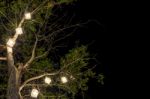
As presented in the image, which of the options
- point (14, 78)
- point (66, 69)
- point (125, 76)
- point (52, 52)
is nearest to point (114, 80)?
point (125, 76)

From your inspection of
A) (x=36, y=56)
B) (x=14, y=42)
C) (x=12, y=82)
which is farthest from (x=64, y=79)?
(x=36, y=56)

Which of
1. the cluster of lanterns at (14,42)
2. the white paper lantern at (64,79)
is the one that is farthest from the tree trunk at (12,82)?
the white paper lantern at (64,79)

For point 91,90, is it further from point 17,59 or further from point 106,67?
point 17,59

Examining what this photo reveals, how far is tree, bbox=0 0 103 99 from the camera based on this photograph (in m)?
→ 9.43

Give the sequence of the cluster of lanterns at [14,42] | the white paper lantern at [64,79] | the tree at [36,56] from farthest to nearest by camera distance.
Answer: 1. the white paper lantern at [64,79]
2. the tree at [36,56]
3. the cluster of lanterns at [14,42]

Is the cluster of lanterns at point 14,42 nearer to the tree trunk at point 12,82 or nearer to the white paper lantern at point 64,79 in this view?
the white paper lantern at point 64,79

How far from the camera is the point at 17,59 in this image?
1235 centimetres

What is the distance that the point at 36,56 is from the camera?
1152 centimetres

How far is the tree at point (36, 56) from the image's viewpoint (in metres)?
9.43

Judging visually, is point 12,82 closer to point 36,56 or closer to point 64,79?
point 64,79

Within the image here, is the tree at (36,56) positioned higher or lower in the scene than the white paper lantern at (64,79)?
higher

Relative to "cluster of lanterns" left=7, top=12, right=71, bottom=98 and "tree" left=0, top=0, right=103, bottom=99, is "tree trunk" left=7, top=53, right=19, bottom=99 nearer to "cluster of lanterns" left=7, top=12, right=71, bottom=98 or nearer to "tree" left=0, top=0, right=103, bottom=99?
"tree" left=0, top=0, right=103, bottom=99

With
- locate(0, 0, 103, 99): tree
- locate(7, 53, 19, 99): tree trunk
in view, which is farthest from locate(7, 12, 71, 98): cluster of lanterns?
locate(7, 53, 19, 99): tree trunk

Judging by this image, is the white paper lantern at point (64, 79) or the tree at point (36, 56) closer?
the tree at point (36, 56)
